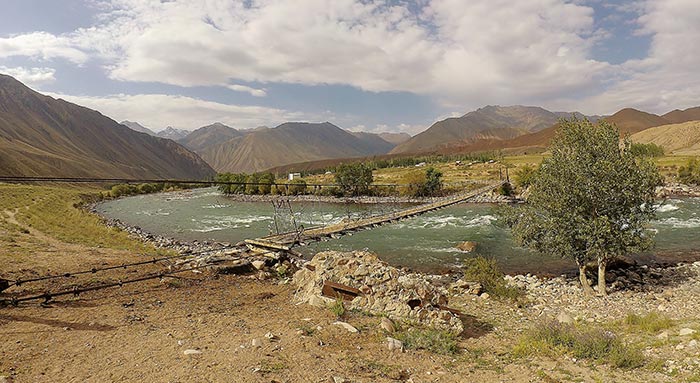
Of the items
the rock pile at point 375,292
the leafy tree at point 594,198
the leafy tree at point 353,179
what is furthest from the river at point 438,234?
the leafy tree at point 353,179

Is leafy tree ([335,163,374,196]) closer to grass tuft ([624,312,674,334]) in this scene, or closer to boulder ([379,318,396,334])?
grass tuft ([624,312,674,334])

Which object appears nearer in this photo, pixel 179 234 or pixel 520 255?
pixel 520 255

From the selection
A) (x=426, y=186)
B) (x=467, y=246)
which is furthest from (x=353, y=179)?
(x=467, y=246)

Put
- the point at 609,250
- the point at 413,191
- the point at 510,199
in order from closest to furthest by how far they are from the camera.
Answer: the point at 609,250 < the point at 510,199 < the point at 413,191

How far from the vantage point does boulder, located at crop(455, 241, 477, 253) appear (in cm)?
2608

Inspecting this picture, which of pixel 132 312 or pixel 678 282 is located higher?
pixel 132 312

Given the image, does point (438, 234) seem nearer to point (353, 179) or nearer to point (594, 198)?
point (594, 198)

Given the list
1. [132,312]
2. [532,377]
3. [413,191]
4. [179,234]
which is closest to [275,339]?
[132,312]

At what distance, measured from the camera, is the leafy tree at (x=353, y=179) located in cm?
6719

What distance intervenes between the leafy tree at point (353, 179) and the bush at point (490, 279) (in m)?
47.7

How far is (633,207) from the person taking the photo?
1577 cm

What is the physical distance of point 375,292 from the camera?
1168 centimetres

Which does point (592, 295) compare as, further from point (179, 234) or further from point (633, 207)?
point (179, 234)

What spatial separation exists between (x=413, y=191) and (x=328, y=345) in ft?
194
